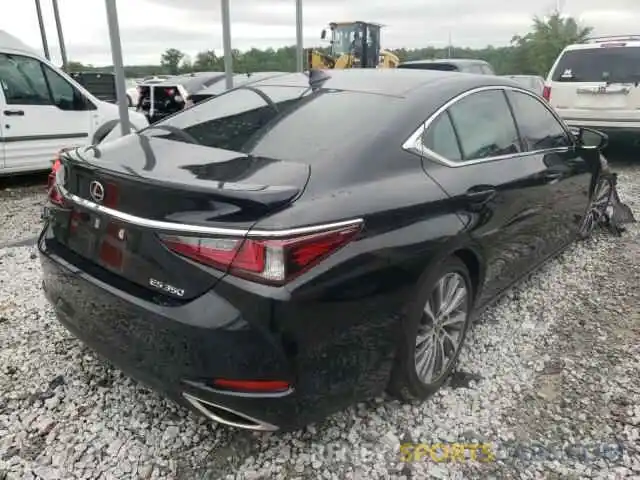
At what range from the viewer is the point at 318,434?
236 cm

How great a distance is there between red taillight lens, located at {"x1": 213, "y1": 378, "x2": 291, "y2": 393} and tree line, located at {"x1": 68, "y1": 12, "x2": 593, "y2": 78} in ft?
62.2

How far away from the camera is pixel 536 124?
3629 mm

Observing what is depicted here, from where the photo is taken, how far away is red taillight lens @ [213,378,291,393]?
1876mm

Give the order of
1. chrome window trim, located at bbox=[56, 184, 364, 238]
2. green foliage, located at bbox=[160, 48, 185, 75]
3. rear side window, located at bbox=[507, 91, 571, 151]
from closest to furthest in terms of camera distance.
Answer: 1. chrome window trim, located at bbox=[56, 184, 364, 238]
2. rear side window, located at bbox=[507, 91, 571, 151]
3. green foliage, located at bbox=[160, 48, 185, 75]

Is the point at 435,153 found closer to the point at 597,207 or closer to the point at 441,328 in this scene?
the point at 441,328

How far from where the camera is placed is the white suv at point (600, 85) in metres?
7.81

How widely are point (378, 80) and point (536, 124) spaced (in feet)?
4.32

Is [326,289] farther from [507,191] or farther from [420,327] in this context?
[507,191]

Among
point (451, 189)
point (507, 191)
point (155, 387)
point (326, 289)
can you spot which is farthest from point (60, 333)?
point (507, 191)

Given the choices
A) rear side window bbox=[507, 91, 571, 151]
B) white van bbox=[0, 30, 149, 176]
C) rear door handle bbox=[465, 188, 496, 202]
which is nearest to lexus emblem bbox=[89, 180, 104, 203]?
rear door handle bbox=[465, 188, 496, 202]

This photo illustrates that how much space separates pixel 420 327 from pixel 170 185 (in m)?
1.23

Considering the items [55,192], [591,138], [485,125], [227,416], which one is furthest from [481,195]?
[591,138]

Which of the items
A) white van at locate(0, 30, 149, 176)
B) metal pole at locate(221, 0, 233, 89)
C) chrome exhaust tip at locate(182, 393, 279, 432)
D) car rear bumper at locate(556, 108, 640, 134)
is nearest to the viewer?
chrome exhaust tip at locate(182, 393, 279, 432)

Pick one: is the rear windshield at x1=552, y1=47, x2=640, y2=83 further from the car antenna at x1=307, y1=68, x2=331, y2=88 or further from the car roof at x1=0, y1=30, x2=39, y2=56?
the car roof at x1=0, y1=30, x2=39, y2=56
